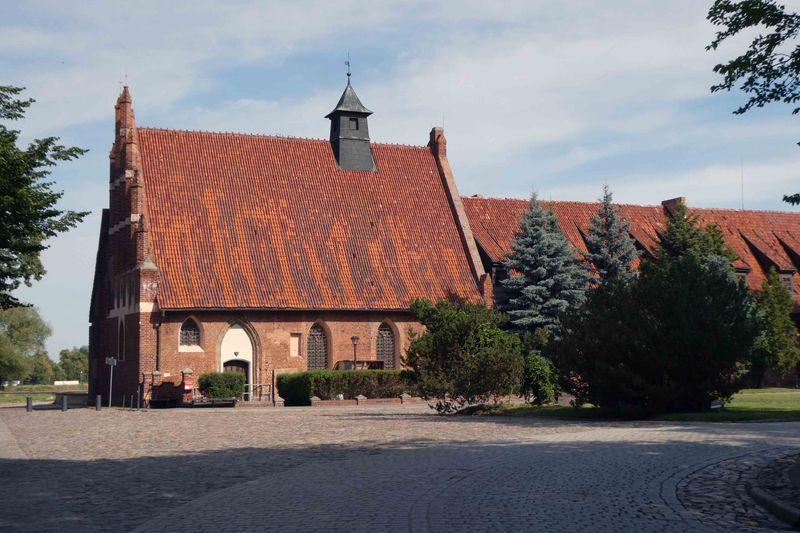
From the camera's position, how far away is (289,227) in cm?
5041

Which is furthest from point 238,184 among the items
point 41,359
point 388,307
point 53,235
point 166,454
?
point 41,359

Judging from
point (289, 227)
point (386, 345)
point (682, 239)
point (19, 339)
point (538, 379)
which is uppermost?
point (289, 227)

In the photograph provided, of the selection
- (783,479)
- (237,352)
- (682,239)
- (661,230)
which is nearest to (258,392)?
(237,352)

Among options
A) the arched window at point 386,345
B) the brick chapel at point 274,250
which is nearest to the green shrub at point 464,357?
the brick chapel at point 274,250

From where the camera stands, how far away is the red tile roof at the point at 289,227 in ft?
154

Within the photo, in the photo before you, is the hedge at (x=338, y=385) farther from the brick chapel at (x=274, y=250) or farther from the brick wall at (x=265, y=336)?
the brick chapel at (x=274, y=250)

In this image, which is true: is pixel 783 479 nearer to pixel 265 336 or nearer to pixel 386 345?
pixel 265 336

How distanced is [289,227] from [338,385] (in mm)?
10885

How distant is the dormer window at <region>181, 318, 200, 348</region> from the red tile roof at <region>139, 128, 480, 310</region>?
1.47 metres

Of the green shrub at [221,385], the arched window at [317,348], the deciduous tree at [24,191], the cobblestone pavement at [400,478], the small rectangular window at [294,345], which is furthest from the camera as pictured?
the arched window at [317,348]

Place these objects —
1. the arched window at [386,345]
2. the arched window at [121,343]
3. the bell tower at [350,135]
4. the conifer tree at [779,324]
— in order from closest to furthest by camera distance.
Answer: the arched window at [121,343]
the arched window at [386,345]
the conifer tree at [779,324]
the bell tower at [350,135]

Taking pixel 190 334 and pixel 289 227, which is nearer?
pixel 190 334

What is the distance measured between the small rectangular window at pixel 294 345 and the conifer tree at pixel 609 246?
15.6 m

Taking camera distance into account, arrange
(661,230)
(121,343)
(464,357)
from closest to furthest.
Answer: (464,357) → (121,343) → (661,230)
